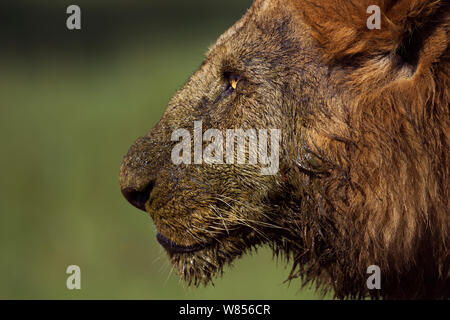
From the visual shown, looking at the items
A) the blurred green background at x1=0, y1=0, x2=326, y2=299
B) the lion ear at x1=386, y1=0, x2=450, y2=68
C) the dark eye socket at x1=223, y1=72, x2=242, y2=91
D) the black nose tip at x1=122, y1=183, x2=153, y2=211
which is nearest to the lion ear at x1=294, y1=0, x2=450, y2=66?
the lion ear at x1=386, y1=0, x2=450, y2=68

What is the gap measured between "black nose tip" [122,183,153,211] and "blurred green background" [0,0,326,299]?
0.85 feet

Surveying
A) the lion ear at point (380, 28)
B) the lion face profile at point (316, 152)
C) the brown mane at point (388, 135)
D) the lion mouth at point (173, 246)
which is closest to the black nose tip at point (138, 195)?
the lion face profile at point (316, 152)

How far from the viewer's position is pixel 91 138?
825cm

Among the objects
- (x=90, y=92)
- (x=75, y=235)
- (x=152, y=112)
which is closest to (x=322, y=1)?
(x=75, y=235)

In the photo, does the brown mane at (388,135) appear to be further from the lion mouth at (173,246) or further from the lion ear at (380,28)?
the lion mouth at (173,246)

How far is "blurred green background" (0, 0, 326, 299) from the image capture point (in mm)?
5797

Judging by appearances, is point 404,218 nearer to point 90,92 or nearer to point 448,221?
point 448,221

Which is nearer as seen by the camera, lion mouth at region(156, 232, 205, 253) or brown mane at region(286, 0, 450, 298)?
brown mane at region(286, 0, 450, 298)

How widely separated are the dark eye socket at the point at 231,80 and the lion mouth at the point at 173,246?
63 cm

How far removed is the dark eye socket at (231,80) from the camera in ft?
9.18

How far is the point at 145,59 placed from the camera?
10234mm

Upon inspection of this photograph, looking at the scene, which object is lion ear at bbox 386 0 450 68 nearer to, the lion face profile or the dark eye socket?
the lion face profile

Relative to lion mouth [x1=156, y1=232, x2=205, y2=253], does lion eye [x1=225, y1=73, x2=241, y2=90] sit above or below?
above

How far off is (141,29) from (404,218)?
884 cm
